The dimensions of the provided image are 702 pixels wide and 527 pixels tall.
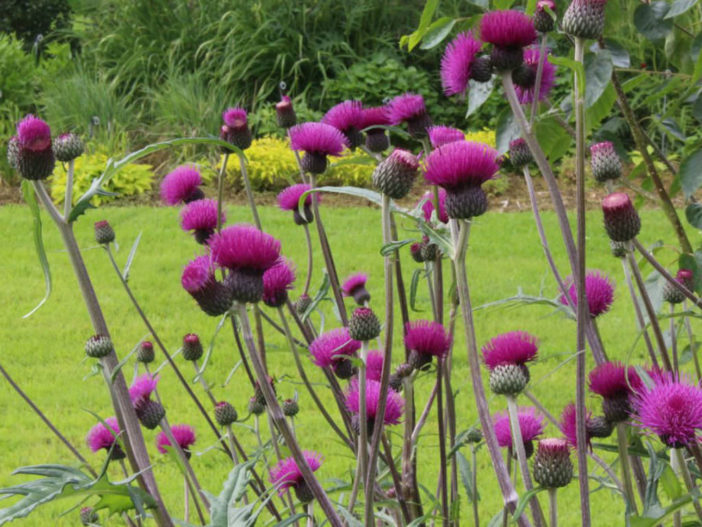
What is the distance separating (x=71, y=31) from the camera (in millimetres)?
10727

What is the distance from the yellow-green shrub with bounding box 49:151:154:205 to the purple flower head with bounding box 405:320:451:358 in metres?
5.97

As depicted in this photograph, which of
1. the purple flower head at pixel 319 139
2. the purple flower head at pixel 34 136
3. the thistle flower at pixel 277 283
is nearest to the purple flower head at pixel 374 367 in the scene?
the thistle flower at pixel 277 283

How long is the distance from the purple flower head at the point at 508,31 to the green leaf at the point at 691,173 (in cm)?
50

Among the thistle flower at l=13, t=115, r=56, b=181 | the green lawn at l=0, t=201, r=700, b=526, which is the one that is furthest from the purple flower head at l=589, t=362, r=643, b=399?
the green lawn at l=0, t=201, r=700, b=526

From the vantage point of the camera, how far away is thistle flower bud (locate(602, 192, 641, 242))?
1.38 m

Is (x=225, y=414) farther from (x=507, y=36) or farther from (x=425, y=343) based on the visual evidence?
(x=507, y=36)

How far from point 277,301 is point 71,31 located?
989 cm

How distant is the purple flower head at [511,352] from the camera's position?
1364 mm

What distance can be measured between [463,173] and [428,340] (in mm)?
441

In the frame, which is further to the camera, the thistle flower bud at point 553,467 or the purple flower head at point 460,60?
the purple flower head at point 460,60

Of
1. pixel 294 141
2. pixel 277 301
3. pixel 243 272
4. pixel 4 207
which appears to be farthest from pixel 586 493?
pixel 4 207

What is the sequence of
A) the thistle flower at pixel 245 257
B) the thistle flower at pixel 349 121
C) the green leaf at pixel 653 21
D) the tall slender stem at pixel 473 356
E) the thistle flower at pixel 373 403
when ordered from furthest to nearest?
the thistle flower at pixel 349 121 < the green leaf at pixel 653 21 < the thistle flower at pixel 373 403 < the thistle flower at pixel 245 257 < the tall slender stem at pixel 473 356

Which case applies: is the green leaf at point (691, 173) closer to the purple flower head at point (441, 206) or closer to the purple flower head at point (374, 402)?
the purple flower head at point (441, 206)

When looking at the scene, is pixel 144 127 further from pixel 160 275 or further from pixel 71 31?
pixel 160 275
